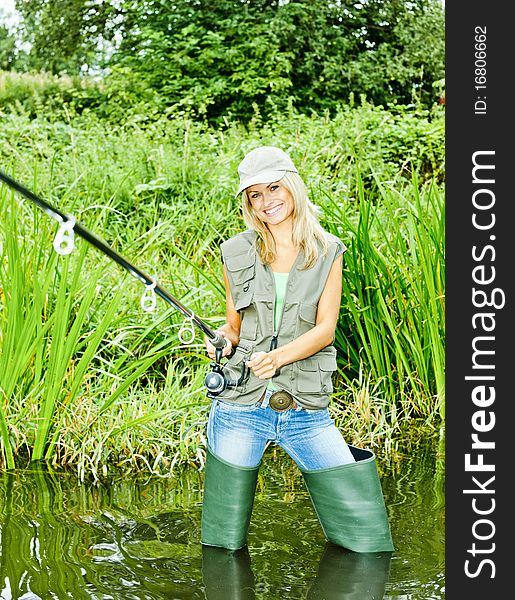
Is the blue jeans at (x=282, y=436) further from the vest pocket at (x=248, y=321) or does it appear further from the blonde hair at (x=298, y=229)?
the blonde hair at (x=298, y=229)

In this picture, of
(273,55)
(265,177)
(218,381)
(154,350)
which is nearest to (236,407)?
(218,381)

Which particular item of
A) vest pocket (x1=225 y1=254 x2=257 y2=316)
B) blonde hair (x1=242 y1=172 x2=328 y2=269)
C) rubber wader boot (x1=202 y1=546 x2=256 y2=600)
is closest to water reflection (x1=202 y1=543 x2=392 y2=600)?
rubber wader boot (x1=202 y1=546 x2=256 y2=600)

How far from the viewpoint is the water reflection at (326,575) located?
283 cm

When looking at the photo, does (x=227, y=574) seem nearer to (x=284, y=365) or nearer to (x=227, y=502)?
(x=227, y=502)

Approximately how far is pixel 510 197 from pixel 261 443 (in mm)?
1399

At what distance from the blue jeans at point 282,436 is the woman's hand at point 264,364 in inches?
6.1

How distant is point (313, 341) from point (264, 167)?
1.99 ft

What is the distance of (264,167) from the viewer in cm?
290

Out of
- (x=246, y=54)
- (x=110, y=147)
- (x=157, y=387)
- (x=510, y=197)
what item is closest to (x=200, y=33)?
(x=246, y=54)

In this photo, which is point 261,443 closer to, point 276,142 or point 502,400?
point 502,400

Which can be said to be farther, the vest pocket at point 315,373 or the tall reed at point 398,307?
the tall reed at point 398,307

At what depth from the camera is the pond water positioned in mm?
2859

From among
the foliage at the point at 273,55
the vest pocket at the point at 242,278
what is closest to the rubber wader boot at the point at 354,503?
the vest pocket at the point at 242,278

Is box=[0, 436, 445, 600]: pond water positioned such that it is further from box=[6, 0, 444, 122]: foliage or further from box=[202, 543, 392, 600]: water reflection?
box=[6, 0, 444, 122]: foliage
